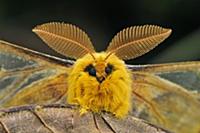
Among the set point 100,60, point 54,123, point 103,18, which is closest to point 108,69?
point 100,60

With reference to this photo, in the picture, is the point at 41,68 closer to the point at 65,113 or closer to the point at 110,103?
the point at 110,103

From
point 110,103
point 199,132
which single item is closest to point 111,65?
point 110,103

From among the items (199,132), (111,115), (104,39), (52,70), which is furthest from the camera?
(104,39)

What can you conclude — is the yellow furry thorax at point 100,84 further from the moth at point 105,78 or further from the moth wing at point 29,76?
the moth wing at point 29,76

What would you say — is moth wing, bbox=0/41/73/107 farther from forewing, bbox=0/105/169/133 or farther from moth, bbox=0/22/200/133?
forewing, bbox=0/105/169/133

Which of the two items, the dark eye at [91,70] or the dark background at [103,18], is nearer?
the dark eye at [91,70]

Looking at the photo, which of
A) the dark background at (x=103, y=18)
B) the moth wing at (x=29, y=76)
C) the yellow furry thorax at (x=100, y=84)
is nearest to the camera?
the yellow furry thorax at (x=100, y=84)

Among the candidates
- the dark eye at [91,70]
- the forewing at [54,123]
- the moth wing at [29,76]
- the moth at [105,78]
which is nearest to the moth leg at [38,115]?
the forewing at [54,123]
